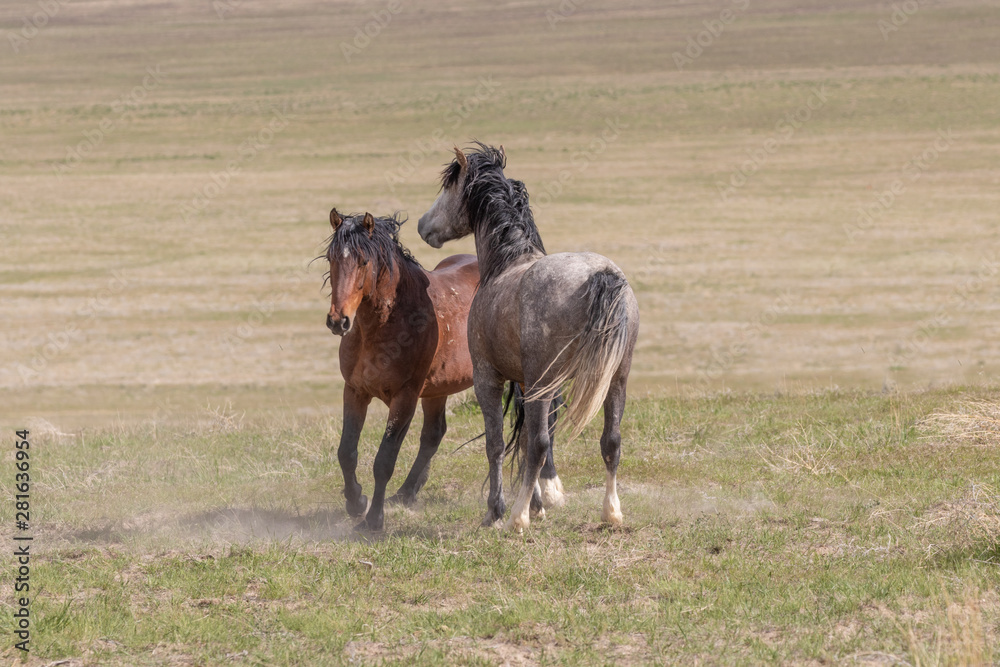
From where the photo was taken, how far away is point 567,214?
100 ft

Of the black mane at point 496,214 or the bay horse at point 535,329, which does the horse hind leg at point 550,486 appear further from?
the black mane at point 496,214

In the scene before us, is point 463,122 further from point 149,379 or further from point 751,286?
point 149,379

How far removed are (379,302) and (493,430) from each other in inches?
48.2

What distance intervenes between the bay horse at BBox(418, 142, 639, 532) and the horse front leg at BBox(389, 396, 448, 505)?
1.15 metres

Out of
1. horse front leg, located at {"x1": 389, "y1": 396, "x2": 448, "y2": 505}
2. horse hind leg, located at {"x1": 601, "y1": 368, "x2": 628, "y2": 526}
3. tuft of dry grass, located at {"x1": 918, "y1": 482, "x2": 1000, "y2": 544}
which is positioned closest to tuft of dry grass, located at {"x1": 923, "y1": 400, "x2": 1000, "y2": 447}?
tuft of dry grass, located at {"x1": 918, "y1": 482, "x2": 1000, "y2": 544}

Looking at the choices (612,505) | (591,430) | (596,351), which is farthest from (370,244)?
(591,430)

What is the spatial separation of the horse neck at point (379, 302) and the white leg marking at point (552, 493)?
1.68 metres

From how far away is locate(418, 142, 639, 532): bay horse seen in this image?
7230 mm

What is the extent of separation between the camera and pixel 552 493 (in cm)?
848

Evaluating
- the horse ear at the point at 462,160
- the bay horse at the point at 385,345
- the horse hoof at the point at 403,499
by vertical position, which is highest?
the horse ear at the point at 462,160

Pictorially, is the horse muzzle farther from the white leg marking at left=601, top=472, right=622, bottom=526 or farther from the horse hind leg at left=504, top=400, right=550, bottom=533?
the white leg marking at left=601, top=472, right=622, bottom=526

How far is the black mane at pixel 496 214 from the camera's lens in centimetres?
823

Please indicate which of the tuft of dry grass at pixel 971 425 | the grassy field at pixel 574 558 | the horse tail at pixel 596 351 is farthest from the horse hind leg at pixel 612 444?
the tuft of dry grass at pixel 971 425

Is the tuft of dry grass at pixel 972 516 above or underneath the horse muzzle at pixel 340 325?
underneath
